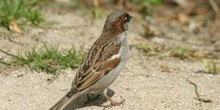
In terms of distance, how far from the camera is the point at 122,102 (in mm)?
5633

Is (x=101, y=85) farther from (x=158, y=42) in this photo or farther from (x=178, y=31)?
(x=178, y=31)

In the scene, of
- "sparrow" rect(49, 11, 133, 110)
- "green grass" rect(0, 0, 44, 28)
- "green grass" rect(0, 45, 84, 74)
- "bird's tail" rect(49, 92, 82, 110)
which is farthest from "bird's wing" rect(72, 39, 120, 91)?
"green grass" rect(0, 0, 44, 28)

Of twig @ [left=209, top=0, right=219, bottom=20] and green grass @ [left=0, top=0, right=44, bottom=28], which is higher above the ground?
green grass @ [left=0, top=0, right=44, bottom=28]

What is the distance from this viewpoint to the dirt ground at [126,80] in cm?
560

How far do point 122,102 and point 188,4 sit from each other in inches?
206

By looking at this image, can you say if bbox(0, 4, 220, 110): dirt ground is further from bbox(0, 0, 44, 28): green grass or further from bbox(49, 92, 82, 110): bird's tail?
bbox(49, 92, 82, 110): bird's tail

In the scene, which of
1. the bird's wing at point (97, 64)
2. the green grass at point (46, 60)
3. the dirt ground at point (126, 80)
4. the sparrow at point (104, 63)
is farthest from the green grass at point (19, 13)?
the bird's wing at point (97, 64)

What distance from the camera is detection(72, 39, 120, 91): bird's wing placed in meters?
5.36

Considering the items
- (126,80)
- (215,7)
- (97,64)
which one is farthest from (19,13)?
(215,7)

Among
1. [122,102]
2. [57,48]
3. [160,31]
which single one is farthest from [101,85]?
[160,31]

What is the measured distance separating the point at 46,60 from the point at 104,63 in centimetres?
114

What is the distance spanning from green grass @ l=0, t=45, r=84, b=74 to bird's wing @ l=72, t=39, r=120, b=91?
0.80 m

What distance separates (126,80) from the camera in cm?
627

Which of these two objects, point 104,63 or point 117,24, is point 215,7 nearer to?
point 117,24
